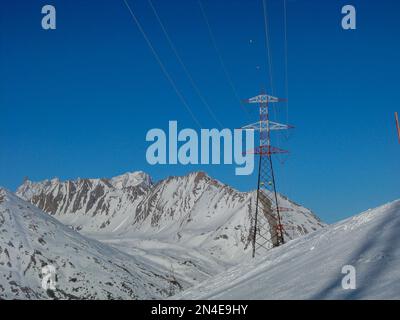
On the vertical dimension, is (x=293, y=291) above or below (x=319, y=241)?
below

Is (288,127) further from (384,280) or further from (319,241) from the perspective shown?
(384,280)
